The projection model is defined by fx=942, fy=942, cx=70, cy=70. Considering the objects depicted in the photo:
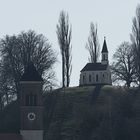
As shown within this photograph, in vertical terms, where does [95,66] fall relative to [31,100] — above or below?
above

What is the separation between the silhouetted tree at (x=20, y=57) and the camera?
5723 inches

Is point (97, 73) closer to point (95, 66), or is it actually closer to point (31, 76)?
point (95, 66)

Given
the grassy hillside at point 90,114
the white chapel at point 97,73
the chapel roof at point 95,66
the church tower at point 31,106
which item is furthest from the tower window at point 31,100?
the chapel roof at point 95,66

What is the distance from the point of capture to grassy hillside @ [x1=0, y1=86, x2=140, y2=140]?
125250 mm

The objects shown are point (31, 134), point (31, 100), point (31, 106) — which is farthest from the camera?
point (31, 100)

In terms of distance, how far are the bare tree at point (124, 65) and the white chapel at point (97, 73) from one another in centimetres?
163

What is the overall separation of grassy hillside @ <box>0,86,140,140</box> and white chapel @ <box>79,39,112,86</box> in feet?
37.9

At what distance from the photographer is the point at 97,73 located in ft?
544

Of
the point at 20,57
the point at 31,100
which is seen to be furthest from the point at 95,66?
the point at 31,100

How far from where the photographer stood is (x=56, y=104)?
144 meters

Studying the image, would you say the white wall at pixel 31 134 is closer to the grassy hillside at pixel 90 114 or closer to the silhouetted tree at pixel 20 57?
the grassy hillside at pixel 90 114

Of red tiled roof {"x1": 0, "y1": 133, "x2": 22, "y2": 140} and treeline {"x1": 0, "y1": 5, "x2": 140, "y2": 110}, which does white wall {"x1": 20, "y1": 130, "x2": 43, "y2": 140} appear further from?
treeline {"x1": 0, "y1": 5, "x2": 140, "y2": 110}

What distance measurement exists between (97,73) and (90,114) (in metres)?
33.2

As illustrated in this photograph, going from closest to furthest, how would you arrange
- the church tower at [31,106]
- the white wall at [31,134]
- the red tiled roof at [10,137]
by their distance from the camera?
the red tiled roof at [10,137] < the white wall at [31,134] < the church tower at [31,106]
